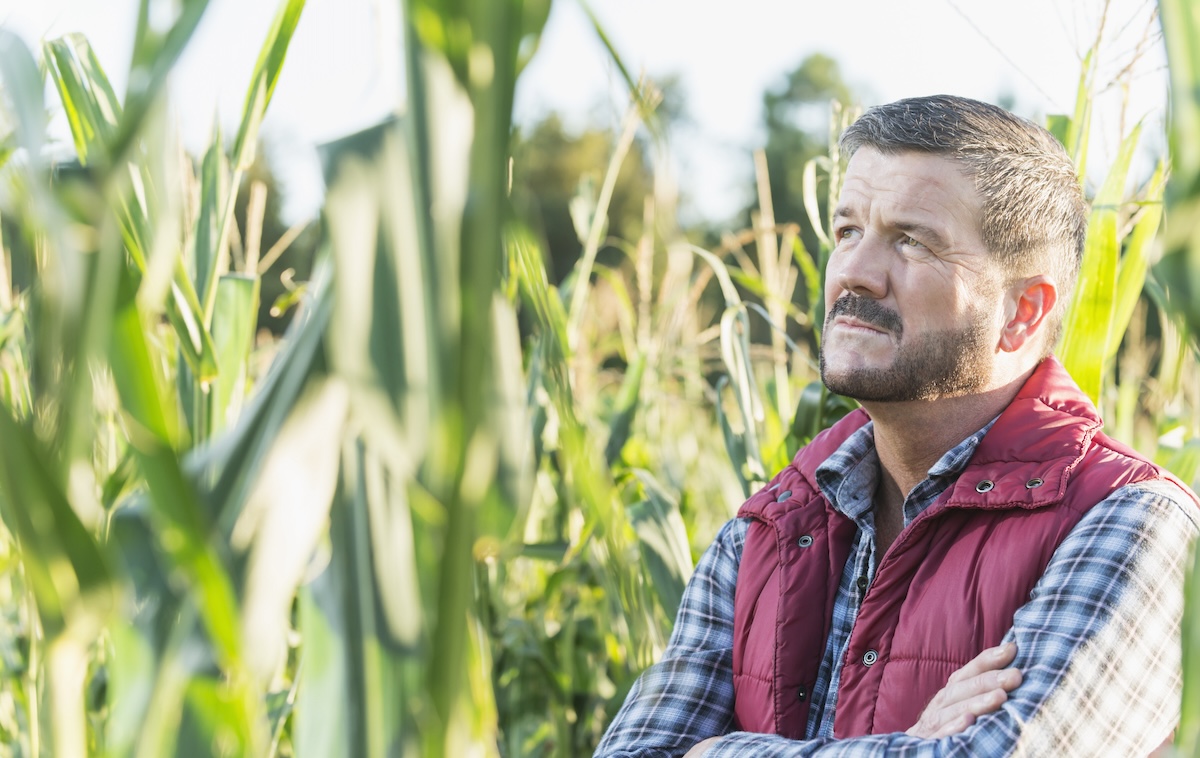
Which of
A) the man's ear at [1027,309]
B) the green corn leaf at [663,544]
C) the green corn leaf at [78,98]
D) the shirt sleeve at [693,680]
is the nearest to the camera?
the green corn leaf at [78,98]

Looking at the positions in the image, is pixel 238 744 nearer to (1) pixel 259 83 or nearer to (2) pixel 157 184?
(2) pixel 157 184

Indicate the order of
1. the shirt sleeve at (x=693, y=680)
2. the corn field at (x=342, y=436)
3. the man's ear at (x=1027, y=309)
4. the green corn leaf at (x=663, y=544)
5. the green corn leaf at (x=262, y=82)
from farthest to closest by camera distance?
the green corn leaf at (x=663, y=544) < the man's ear at (x=1027, y=309) < the shirt sleeve at (x=693, y=680) < the green corn leaf at (x=262, y=82) < the corn field at (x=342, y=436)

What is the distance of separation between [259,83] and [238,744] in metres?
0.55

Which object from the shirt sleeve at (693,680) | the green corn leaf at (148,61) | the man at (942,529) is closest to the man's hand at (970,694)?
the man at (942,529)

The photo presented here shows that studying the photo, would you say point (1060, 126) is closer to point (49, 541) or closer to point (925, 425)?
point (925, 425)

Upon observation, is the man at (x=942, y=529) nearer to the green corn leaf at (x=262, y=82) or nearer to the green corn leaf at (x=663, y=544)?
the green corn leaf at (x=663, y=544)

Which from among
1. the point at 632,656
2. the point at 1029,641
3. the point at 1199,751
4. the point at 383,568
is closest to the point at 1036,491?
the point at 1029,641

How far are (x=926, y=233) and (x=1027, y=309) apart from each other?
0.20 metres

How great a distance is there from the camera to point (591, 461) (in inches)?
18.1

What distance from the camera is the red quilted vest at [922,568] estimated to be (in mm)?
1224

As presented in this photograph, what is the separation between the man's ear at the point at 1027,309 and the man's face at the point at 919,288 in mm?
24

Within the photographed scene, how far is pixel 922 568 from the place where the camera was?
4.27 feet

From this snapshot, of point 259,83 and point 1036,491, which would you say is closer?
point 259,83

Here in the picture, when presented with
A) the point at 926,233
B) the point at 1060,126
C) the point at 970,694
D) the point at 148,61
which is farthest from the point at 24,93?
the point at 1060,126
